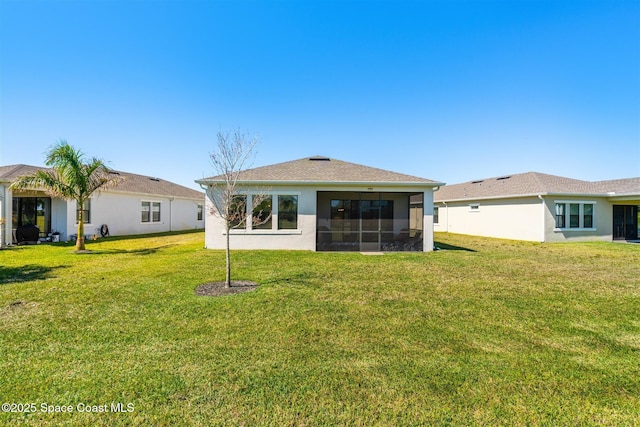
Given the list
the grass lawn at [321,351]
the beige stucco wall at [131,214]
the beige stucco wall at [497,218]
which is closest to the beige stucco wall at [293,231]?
the grass lawn at [321,351]

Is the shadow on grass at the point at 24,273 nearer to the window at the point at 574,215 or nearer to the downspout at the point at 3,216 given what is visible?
the downspout at the point at 3,216

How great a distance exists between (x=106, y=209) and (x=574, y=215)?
29267 mm

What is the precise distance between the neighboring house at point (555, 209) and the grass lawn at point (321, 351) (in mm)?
11536

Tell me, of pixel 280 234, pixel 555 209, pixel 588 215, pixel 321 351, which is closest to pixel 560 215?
pixel 555 209

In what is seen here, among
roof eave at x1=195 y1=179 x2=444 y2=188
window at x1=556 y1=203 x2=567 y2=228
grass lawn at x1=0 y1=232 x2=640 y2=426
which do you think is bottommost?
grass lawn at x1=0 y1=232 x2=640 y2=426

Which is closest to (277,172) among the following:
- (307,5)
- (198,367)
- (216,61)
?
(216,61)

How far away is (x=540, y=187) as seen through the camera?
1758 centimetres

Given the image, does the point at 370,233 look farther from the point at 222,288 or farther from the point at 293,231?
the point at 222,288

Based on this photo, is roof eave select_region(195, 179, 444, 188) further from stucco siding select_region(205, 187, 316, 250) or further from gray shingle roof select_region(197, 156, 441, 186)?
stucco siding select_region(205, 187, 316, 250)

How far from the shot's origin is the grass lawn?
8.57 ft

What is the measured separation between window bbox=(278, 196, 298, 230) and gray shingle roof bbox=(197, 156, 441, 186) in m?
0.93

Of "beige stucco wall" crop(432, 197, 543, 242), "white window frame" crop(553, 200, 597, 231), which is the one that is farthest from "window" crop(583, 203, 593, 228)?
"beige stucco wall" crop(432, 197, 543, 242)

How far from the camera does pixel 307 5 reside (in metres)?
11.2

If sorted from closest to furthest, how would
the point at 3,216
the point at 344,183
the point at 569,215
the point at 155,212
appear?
the point at 344,183 → the point at 3,216 → the point at 569,215 → the point at 155,212
